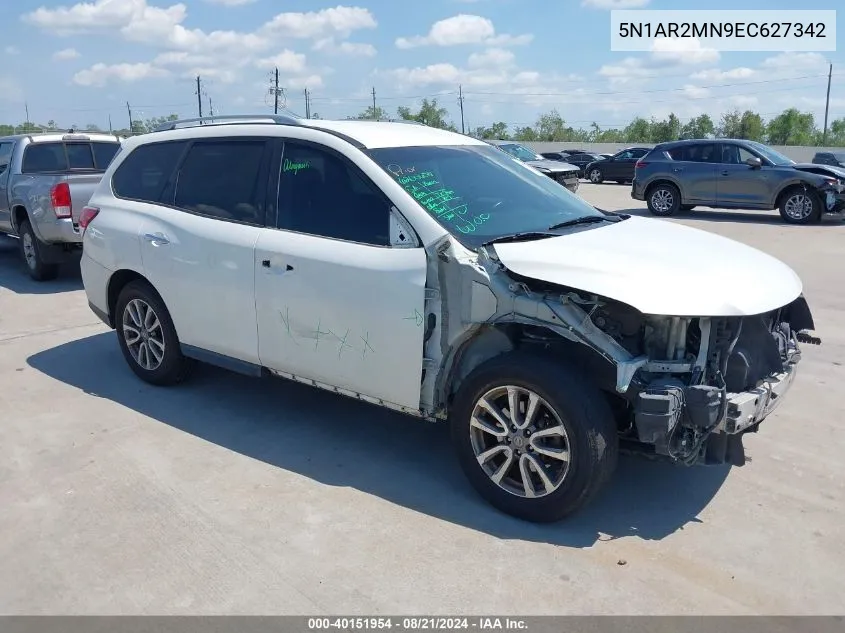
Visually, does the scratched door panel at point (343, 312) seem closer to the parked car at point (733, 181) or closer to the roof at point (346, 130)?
the roof at point (346, 130)

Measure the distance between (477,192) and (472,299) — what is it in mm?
954

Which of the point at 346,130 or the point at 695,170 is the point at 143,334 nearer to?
the point at 346,130

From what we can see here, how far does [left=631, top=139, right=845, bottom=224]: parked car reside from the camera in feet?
47.9

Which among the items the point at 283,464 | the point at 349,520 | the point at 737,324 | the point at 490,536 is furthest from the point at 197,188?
the point at 737,324

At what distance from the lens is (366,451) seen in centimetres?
453

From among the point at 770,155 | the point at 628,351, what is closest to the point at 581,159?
the point at 770,155

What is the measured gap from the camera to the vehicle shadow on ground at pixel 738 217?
15.1 metres

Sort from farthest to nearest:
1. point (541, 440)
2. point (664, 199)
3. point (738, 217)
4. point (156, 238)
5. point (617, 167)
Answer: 1. point (617, 167)
2. point (664, 199)
3. point (738, 217)
4. point (156, 238)
5. point (541, 440)

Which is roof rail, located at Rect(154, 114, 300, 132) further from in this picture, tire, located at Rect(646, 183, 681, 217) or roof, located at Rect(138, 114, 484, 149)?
tire, located at Rect(646, 183, 681, 217)

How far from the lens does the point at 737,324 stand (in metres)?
3.55

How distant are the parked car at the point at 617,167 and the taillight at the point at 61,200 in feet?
79.9

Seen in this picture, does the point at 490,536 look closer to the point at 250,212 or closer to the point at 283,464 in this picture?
the point at 283,464

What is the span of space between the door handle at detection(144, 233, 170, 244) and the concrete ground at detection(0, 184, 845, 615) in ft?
3.74
